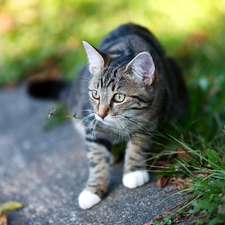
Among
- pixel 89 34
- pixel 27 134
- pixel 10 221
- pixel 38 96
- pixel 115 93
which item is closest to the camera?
pixel 115 93

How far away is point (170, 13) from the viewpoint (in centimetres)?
463

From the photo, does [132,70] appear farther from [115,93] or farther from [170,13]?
[170,13]

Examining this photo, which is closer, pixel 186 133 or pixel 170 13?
pixel 186 133

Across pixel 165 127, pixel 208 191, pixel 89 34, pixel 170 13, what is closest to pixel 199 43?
pixel 170 13

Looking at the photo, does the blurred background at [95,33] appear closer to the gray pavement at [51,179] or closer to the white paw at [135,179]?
the gray pavement at [51,179]

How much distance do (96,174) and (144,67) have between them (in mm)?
810

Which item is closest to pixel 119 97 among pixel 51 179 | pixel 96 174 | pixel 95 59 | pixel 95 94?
pixel 95 94

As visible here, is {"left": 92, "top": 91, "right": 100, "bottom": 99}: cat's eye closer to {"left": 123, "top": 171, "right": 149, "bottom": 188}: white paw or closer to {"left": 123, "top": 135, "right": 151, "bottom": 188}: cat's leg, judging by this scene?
{"left": 123, "top": 135, "right": 151, "bottom": 188}: cat's leg

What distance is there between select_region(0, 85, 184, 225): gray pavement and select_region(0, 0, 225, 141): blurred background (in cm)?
66

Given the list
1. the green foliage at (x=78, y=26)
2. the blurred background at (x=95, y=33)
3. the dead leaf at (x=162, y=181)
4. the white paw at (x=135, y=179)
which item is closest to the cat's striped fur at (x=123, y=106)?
the white paw at (x=135, y=179)

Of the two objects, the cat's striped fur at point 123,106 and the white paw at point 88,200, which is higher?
the cat's striped fur at point 123,106

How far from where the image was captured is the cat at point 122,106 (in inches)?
65.3

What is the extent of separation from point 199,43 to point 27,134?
107 inches

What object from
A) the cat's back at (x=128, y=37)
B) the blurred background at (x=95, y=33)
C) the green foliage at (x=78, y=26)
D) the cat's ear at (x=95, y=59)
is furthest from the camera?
the green foliage at (x=78, y=26)
